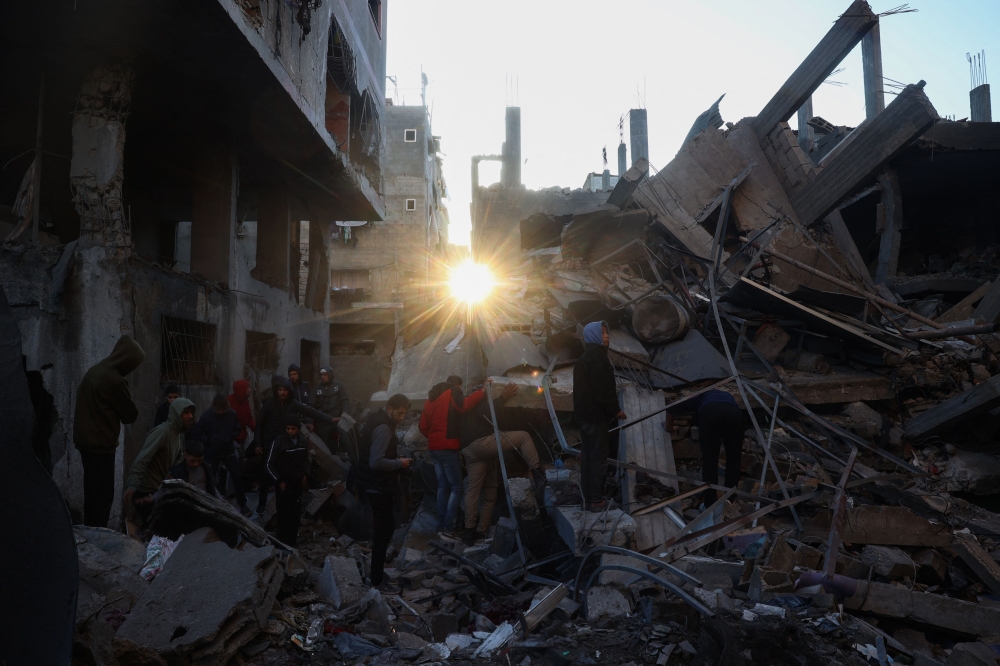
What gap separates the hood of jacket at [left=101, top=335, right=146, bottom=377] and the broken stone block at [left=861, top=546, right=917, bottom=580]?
5891 mm

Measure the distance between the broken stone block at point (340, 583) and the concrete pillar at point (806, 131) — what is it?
1788 cm

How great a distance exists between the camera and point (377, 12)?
1534 cm

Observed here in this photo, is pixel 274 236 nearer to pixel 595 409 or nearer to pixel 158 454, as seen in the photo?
pixel 158 454

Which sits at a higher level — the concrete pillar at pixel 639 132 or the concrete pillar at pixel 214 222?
the concrete pillar at pixel 639 132

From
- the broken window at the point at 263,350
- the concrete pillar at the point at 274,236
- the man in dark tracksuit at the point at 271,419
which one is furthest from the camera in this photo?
the concrete pillar at the point at 274,236

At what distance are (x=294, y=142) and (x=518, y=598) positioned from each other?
864 cm

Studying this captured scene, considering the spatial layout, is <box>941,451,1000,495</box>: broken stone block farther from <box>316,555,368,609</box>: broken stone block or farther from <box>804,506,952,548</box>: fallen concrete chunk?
<box>316,555,368,609</box>: broken stone block

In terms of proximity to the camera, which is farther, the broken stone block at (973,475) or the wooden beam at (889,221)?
the wooden beam at (889,221)

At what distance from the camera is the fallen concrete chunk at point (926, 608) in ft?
13.1

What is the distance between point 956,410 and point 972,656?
526 cm

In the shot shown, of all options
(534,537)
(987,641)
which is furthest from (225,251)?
(987,641)

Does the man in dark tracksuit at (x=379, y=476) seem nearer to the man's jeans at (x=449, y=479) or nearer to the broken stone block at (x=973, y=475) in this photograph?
the man's jeans at (x=449, y=479)

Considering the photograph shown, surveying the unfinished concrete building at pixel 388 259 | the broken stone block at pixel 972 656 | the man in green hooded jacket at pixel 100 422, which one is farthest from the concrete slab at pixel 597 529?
the unfinished concrete building at pixel 388 259

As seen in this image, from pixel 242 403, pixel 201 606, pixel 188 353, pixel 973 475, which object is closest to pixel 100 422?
pixel 201 606
